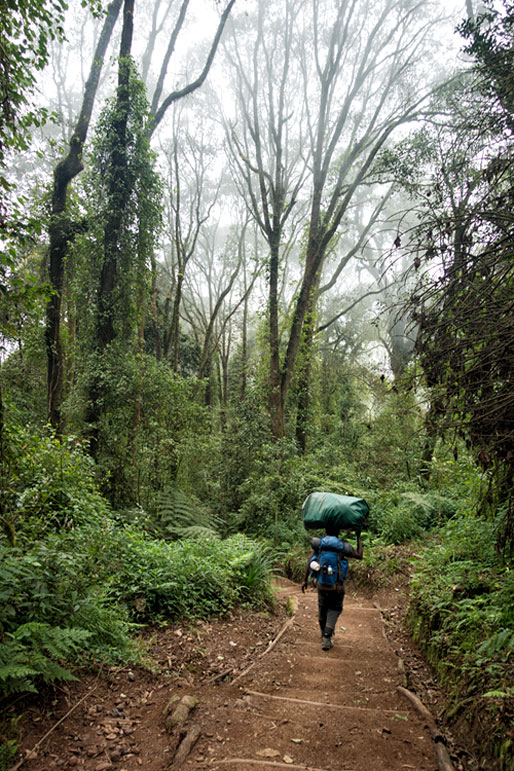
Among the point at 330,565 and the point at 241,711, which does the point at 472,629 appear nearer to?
the point at 330,565

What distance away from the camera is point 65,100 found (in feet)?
69.8

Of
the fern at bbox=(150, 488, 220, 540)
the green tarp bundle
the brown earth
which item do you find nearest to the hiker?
the green tarp bundle

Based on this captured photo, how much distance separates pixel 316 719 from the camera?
3.11 meters

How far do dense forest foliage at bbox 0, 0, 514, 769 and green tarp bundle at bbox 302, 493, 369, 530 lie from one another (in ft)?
3.61

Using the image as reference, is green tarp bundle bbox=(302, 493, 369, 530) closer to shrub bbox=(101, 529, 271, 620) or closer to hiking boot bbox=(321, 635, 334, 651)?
hiking boot bbox=(321, 635, 334, 651)

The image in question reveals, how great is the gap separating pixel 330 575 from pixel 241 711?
187 cm

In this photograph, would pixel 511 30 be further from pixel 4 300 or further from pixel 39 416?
pixel 39 416

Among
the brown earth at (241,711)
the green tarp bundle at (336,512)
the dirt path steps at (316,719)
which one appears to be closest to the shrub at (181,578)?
the brown earth at (241,711)

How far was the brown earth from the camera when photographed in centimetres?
263

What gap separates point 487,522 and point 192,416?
792cm

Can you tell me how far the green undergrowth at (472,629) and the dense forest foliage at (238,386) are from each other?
0.02m

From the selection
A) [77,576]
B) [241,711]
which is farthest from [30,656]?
[241,711]

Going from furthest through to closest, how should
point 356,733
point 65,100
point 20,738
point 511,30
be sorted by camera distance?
point 65,100, point 511,30, point 356,733, point 20,738

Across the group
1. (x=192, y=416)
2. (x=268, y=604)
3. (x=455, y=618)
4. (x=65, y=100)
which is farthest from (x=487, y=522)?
(x=65, y=100)
